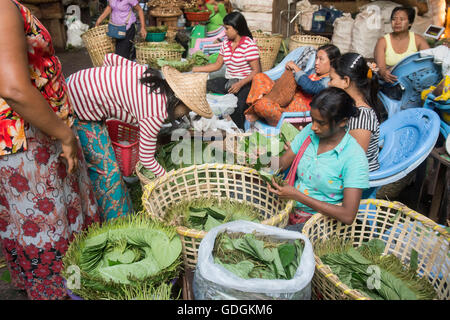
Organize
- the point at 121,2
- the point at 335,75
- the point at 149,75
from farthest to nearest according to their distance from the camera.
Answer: the point at 121,2, the point at 335,75, the point at 149,75

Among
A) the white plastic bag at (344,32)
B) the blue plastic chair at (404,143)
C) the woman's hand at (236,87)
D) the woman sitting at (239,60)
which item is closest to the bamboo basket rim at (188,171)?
the blue plastic chair at (404,143)

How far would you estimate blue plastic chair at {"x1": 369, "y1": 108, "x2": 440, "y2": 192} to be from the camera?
229cm

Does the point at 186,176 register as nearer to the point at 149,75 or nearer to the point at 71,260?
the point at 149,75

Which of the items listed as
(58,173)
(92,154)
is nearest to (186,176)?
(92,154)

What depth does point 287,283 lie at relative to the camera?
1194mm

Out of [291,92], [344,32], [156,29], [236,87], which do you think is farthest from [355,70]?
[344,32]

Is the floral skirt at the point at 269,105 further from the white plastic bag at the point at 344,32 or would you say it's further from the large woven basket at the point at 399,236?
the white plastic bag at the point at 344,32

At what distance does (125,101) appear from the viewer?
2.20m

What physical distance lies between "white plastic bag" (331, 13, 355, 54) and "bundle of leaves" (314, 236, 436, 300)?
210 inches

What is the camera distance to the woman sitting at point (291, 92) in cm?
317

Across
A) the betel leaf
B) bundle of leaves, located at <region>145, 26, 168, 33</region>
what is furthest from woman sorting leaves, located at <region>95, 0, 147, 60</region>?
the betel leaf

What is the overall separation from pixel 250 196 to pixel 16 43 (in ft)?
4.60

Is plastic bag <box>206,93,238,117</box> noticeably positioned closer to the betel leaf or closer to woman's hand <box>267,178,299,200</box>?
woman's hand <box>267,178,299,200</box>
